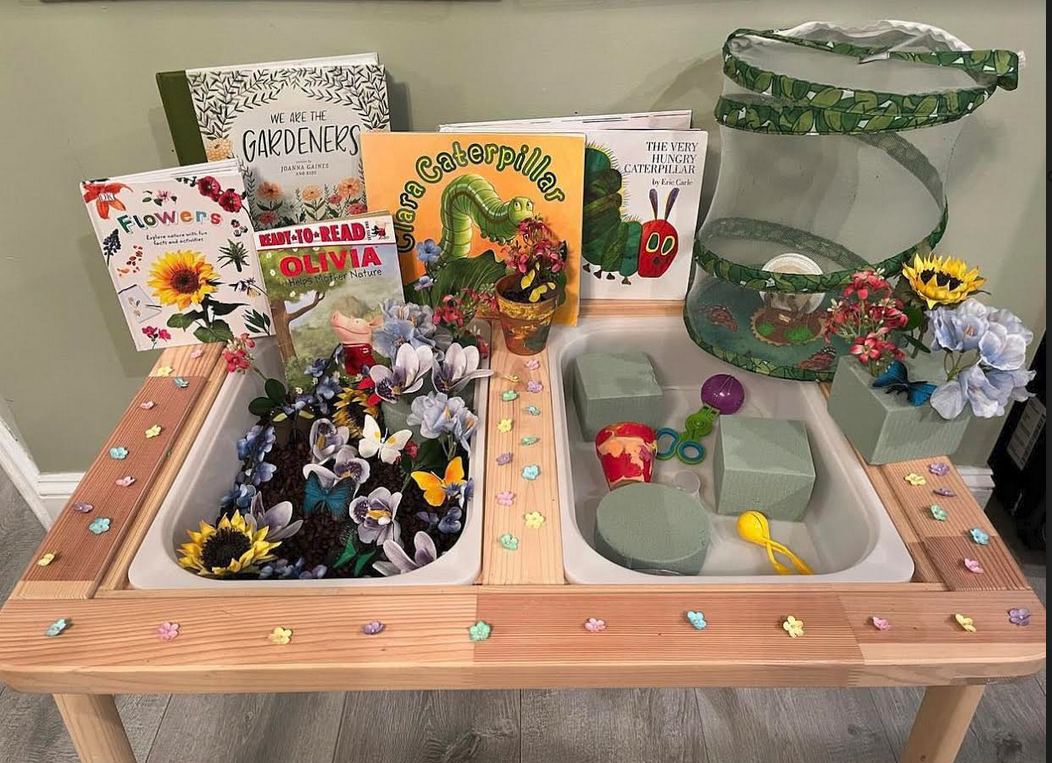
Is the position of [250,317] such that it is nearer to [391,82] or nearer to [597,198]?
[391,82]

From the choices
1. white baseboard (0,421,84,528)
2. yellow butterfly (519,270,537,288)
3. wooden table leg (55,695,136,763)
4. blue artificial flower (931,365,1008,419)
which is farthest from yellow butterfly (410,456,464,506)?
white baseboard (0,421,84,528)

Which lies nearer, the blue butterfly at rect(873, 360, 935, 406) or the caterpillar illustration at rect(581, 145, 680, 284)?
the blue butterfly at rect(873, 360, 935, 406)

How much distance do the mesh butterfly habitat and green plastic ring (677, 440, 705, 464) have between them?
0.12 meters

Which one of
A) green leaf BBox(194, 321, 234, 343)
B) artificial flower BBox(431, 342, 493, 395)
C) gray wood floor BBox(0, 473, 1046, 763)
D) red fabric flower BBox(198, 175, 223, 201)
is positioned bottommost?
gray wood floor BBox(0, 473, 1046, 763)

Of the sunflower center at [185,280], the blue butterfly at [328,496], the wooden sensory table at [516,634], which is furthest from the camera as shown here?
the sunflower center at [185,280]

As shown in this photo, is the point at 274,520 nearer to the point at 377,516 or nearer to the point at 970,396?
the point at 377,516

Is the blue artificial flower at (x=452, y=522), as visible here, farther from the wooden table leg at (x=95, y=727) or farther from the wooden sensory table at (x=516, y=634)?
the wooden table leg at (x=95, y=727)

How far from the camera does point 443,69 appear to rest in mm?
949

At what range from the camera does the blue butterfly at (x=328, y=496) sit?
83cm

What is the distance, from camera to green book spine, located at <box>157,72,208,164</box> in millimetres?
891

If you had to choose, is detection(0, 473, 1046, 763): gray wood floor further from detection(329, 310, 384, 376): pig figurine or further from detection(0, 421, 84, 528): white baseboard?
detection(329, 310, 384, 376): pig figurine

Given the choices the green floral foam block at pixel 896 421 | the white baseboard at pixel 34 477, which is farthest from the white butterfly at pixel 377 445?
the white baseboard at pixel 34 477

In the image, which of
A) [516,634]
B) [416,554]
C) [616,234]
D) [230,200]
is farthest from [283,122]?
[516,634]

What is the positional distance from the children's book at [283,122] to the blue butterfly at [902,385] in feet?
2.13
